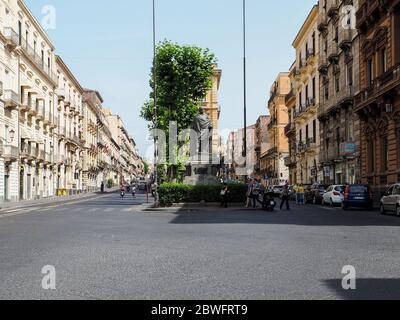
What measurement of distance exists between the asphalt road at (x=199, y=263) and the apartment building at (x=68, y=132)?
1997 inches

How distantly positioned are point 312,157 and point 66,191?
28.6 metres

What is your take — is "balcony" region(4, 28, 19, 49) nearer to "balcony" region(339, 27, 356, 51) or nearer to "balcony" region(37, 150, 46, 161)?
"balcony" region(37, 150, 46, 161)

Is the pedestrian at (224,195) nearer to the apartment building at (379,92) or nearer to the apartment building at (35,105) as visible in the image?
the apartment building at (379,92)

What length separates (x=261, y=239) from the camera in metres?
12.9

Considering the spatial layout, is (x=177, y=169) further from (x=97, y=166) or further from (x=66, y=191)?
(x=97, y=166)

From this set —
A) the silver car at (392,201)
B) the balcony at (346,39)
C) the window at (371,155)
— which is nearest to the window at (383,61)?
the window at (371,155)

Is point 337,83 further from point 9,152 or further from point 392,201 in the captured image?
point 9,152

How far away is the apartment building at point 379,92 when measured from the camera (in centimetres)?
3059

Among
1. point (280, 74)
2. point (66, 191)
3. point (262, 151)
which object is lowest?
point (66, 191)

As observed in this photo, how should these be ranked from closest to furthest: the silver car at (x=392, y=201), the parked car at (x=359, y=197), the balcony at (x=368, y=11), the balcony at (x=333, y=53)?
the silver car at (x=392, y=201), the parked car at (x=359, y=197), the balcony at (x=368, y=11), the balcony at (x=333, y=53)

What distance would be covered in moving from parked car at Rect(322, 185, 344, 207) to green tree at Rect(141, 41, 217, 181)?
1531 centimetres

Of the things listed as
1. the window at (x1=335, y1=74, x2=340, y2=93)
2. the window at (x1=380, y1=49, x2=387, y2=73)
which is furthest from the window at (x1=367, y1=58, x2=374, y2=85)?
the window at (x1=335, y1=74, x2=340, y2=93)
